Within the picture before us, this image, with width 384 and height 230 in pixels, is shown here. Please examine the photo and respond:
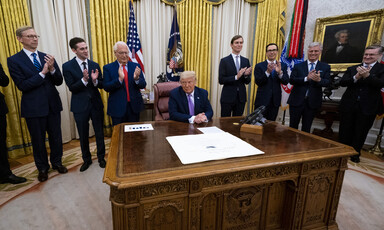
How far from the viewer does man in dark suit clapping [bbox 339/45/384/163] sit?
2772mm

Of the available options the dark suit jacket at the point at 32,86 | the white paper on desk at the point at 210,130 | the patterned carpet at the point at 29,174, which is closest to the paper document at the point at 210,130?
the white paper on desk at the point at 210,130

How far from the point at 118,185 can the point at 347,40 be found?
5.03 meters

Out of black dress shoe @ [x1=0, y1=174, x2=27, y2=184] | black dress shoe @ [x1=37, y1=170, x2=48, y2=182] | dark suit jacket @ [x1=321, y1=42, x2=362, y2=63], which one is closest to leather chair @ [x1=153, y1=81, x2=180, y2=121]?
black dress shoe @ [x1=37, y1=170, x2=48, y2=182]

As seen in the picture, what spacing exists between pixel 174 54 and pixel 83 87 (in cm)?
239

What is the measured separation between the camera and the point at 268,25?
189 inches

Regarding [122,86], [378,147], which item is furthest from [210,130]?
[378,147]

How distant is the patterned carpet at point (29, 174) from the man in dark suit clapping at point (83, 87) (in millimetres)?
372

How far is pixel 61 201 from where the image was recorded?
2.10 metres

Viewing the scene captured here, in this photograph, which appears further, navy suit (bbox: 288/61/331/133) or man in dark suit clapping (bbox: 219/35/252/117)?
man in dark suit clapping (bbox: 219/35/252/117)

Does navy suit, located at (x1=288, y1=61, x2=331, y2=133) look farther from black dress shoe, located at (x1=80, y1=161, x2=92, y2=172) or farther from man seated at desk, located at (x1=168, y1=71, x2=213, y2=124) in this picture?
black dress shoe, located at (x1=80, y1=161, x2=92, y2=172)

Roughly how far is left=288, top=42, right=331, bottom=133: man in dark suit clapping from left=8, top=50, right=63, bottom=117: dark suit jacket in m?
3.24

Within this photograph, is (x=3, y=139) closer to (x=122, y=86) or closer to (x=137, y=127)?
(x=122, y=86)

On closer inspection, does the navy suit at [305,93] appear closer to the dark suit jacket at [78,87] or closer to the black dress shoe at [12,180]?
the dark suit jacket at [78,87]

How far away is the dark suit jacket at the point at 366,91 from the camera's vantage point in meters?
2.78
